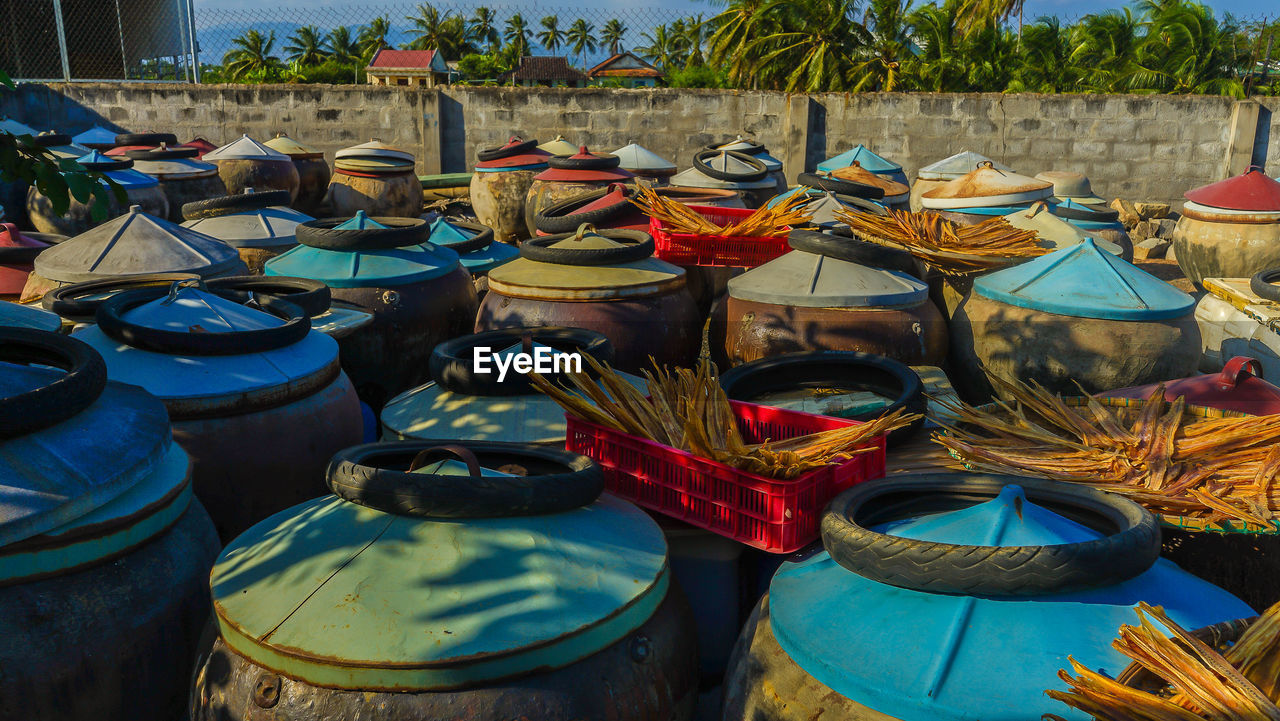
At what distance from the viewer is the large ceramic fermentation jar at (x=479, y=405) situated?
428cm

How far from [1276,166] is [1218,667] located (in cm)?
1686

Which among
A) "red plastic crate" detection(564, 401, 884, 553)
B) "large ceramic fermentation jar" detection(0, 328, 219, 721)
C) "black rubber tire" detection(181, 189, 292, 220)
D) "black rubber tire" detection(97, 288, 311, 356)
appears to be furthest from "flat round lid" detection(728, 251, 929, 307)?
"black rubber tire" detection(181, 189, 292, 220)

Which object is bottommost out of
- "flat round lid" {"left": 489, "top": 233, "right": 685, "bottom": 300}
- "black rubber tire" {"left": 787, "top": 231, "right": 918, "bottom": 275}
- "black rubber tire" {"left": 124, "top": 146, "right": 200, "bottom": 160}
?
"flat round lid" {"left": 489, "top": 233, "right": 685, "bottom": 300}

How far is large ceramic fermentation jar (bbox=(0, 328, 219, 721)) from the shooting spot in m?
2.87

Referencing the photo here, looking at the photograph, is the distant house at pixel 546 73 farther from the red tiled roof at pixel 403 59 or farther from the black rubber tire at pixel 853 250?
the black rubber tire at pixel 853 250

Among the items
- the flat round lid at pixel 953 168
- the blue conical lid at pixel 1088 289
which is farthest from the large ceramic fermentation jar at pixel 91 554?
the flat round lid at pixel 953 168

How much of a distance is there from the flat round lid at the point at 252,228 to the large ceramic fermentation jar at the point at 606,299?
2.56 m

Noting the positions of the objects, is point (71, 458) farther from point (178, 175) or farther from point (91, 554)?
point (178, 175)

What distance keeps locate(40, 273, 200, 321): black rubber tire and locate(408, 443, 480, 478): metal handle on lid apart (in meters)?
2.13

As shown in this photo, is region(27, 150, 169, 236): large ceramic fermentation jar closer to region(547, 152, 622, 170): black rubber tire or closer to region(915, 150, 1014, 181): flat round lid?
region(547, 152, 622, 170): black rubber tire

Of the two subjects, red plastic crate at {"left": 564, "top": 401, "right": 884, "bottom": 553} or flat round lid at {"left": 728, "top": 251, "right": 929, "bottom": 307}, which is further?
flat round lid at {"left": 728, "top": 251, "right": 929, "bottom": 307}

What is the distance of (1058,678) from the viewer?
2350mm

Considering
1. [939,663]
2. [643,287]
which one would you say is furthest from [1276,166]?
[939,663]

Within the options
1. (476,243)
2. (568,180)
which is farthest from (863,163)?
(476,243)
